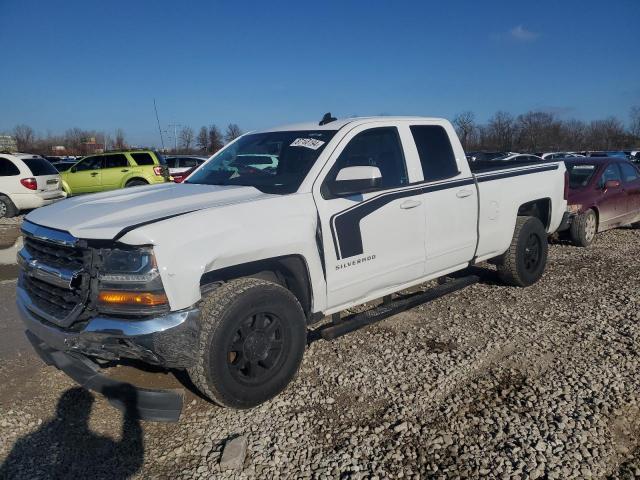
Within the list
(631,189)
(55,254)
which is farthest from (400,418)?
(631,189)

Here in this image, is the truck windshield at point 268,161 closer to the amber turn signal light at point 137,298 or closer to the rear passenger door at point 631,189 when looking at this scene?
the amber turn signal light at point 137,298

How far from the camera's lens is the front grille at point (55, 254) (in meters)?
3.01

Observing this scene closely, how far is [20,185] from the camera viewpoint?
13164mm

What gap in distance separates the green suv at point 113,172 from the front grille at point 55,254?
1404 centimetres

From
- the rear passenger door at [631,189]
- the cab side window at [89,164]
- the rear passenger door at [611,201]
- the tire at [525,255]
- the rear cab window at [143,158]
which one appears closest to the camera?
the tire at [525,255]

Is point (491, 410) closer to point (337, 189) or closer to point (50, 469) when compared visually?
point (337, 189)

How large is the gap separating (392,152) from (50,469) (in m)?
3.38

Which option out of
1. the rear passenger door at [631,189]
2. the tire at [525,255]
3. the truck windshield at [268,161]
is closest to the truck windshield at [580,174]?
the rear passenger door at [631,189]

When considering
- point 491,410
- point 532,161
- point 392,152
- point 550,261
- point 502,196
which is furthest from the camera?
point 550,261

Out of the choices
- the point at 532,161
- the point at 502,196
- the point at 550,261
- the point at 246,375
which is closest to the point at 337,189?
the point at 246,375

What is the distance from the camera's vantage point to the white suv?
13148 millimetres

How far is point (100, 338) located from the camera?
287 cm

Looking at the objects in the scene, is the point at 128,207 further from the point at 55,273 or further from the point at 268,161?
the point at 268,161

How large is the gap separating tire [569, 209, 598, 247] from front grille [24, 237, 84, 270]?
759 centimetres
